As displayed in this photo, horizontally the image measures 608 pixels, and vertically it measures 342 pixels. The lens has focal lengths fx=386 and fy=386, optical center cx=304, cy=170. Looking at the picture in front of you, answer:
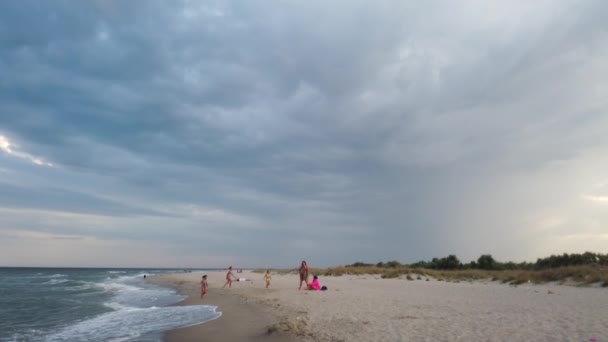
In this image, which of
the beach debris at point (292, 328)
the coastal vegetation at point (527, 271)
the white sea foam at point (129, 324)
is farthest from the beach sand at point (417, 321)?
the coastal vegetation at point (527, 271)

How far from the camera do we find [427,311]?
14.5 m

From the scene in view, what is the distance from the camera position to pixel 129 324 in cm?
1636

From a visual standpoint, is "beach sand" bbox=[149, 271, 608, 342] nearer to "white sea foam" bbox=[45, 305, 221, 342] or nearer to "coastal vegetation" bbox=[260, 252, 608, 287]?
"white sea foam" bbox=[45, 305, 221, 342]

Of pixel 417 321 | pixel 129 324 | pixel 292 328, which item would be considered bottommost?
pixel 129 324

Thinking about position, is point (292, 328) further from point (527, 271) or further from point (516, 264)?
point (516, 264)

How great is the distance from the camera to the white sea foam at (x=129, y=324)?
13.9m

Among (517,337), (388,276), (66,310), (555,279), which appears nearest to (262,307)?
(517,337)

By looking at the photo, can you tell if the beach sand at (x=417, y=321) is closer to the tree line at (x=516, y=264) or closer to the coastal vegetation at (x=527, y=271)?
the coastal vegetation at (x=527, y=271)

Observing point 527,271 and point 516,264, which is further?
point 516,264

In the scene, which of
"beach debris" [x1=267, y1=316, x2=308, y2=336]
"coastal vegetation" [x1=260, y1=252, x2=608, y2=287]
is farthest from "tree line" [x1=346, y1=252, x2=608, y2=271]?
"beach debris" [x1=267, y1=316, x2=308, y2=336]

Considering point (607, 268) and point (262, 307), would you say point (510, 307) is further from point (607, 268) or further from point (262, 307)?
point (607, 268)

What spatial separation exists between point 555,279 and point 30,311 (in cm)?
3258

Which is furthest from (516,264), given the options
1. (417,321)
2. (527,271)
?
(417,321)

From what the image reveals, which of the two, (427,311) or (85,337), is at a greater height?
(427,311)
